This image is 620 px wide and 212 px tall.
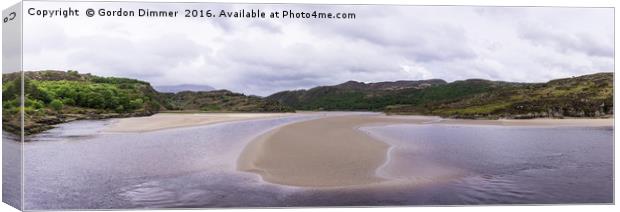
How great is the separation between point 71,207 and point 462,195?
20.5 ft

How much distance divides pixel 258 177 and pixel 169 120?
1.74m

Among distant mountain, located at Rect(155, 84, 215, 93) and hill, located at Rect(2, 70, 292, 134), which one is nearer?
hill, located at Rect(2, 70, 292, 134)

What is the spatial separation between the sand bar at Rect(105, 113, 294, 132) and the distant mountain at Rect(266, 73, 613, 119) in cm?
75

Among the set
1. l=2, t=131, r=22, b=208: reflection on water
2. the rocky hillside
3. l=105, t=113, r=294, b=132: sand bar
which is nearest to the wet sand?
the rocky hillside

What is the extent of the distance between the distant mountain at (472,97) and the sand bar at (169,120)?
753mm

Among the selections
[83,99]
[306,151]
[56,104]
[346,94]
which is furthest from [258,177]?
[56,104]

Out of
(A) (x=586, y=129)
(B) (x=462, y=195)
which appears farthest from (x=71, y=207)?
(A) (x=586, y=129)

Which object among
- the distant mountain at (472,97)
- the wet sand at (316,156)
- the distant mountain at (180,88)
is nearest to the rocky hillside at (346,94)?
the distant mountain at (472,97)

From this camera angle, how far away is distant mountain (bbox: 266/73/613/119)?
515 inches

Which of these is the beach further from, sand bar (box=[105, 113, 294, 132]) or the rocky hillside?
the rocky hillside

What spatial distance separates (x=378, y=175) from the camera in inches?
490

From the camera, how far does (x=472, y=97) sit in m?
13.4

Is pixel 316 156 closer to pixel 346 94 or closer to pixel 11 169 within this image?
pixel 346 94

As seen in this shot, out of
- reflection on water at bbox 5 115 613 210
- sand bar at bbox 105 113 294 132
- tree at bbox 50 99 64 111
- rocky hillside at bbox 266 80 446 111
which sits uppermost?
rocky hillside at bbox 266 80 446 111
